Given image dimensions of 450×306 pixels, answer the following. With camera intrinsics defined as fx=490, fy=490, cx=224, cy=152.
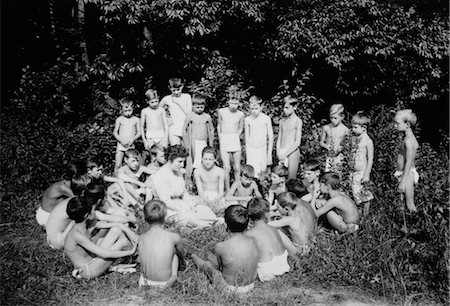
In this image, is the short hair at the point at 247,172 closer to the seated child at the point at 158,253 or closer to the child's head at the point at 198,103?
the child's head at the point at 198,103

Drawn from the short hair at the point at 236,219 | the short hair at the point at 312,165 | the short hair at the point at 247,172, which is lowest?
the short hair at the point at 236,219

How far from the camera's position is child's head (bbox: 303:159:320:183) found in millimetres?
7508

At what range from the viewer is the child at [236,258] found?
4.94 meters

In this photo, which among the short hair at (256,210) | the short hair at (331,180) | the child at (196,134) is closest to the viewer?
the short hair at (256,210)

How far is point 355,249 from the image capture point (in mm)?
5438

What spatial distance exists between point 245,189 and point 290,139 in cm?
140

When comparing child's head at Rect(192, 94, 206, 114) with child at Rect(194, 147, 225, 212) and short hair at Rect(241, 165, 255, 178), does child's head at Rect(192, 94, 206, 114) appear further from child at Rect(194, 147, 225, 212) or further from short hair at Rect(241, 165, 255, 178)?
short hair at Rect(241, 165, 255, 178)

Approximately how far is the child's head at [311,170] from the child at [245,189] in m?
0.81

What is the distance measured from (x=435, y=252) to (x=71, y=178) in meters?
4.57

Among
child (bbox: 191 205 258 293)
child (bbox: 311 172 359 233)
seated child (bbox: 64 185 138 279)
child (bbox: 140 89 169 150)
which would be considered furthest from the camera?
child (bbox: 140 89 169 150)

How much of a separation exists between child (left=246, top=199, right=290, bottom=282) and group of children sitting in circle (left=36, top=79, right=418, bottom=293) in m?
0.01

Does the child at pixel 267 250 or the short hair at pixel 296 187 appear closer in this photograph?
the child at pixel 267 250

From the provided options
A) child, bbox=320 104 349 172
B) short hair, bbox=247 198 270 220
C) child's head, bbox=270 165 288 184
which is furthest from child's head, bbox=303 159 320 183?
short hair, bbox=247 198 270 220

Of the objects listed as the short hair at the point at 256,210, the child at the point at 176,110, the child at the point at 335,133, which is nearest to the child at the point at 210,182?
the child at the point at 176,110
